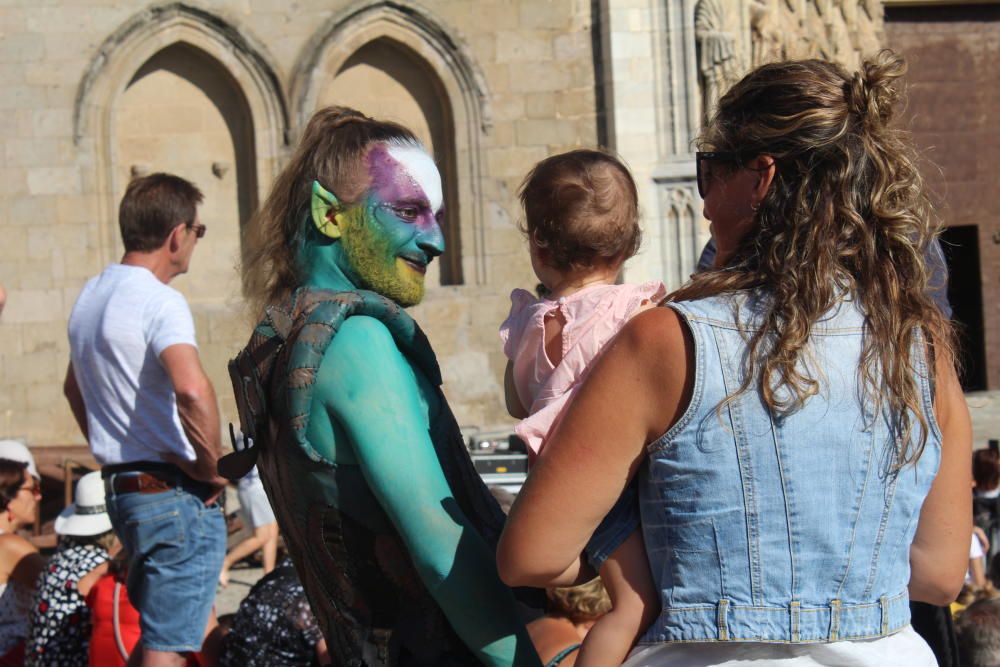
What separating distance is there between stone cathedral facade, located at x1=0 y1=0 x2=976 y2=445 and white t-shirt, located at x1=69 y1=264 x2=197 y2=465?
6.77 metres

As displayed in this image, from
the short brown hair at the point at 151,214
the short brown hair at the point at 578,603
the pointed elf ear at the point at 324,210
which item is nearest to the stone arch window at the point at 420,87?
the short brown hair at the point at 151,214

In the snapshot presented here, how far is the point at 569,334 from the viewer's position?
2.69 meters

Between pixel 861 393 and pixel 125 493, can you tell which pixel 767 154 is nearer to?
pixel 861 393

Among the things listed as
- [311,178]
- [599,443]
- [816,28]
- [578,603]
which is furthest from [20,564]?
[816,28]

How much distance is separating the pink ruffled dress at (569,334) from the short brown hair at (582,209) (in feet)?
0.27

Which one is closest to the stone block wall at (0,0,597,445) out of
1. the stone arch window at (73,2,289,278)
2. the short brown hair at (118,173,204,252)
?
the stone arch window at (73,2,289,278)

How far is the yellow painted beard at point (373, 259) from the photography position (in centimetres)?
216

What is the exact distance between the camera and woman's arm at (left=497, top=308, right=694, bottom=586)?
1.81 metres

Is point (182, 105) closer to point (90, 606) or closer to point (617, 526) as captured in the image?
point (90, 606)

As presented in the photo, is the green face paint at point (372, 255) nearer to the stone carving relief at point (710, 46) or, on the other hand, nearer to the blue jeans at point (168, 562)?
the blue jeans at point (168, 562)

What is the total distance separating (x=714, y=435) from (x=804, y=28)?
42.6ft

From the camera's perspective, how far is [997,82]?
15219 mm

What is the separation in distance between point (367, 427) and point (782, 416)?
59 centimetres

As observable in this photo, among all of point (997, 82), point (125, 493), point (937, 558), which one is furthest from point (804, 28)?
point (937, 558)
